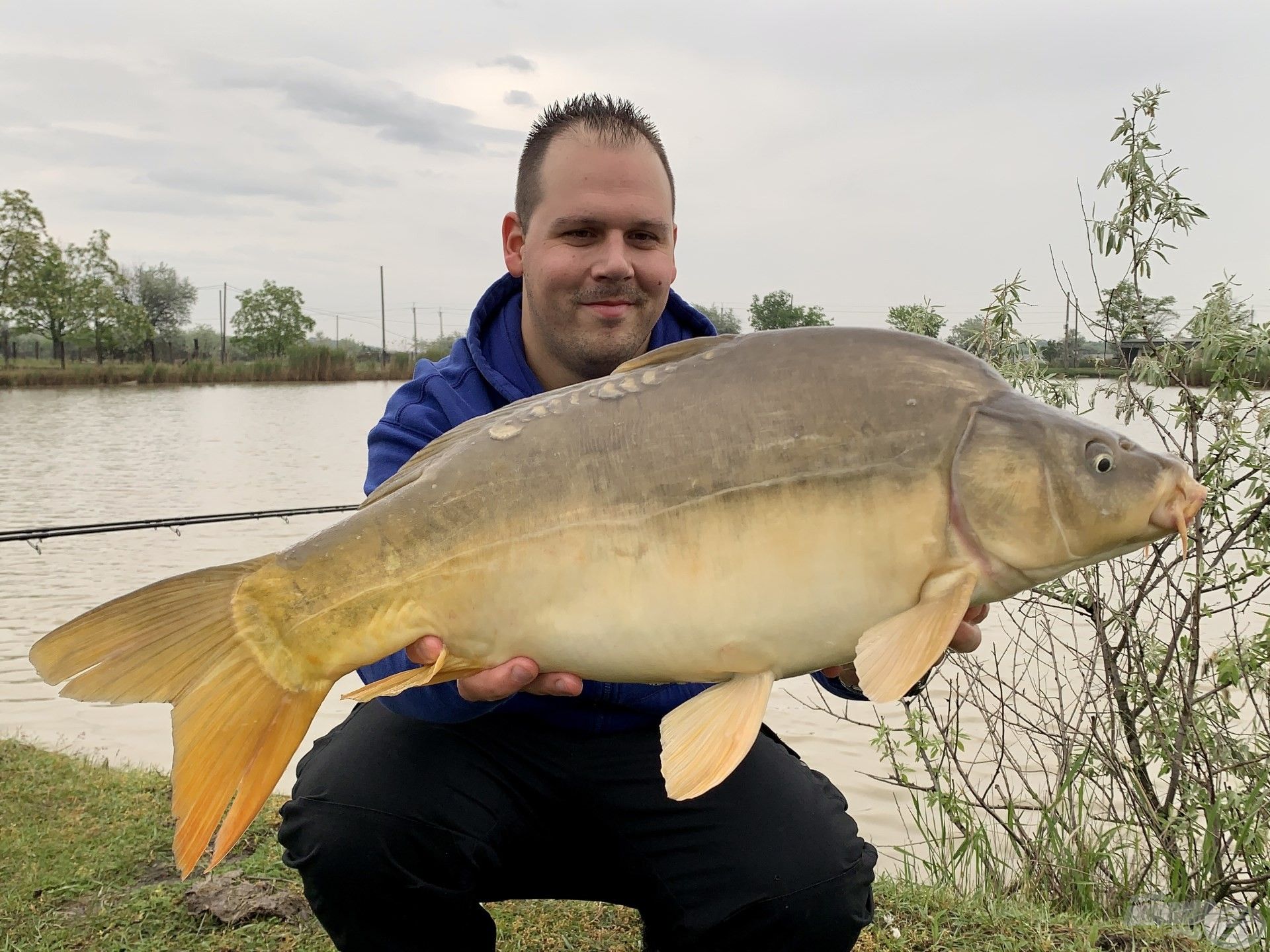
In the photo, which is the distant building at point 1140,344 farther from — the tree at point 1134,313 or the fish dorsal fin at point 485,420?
the fish dorsal fin at point 485,420

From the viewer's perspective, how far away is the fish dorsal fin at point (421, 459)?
160 centimetres

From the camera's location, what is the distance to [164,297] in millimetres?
63406

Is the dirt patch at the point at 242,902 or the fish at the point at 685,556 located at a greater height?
the fish at the point at 685,556

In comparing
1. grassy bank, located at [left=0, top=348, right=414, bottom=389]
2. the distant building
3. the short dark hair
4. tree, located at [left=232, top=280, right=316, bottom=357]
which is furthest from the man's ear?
tree, located at [left=232, top=280, right=316, bottom=357]

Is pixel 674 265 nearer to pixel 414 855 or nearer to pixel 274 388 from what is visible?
pixel 414 855

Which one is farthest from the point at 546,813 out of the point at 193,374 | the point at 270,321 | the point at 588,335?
the point at 270,321

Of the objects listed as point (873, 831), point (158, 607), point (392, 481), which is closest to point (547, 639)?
point (392, 481)

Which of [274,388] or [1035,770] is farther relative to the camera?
[274,388]

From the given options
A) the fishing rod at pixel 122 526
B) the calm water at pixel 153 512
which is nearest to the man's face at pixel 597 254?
the fishing rod at pixel 122 526

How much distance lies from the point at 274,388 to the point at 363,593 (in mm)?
37013

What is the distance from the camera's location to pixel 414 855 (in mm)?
1827

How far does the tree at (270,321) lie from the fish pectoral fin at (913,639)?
204 feet

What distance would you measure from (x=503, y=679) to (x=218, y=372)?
4006 cm

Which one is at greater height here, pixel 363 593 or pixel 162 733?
pixel 363 593
